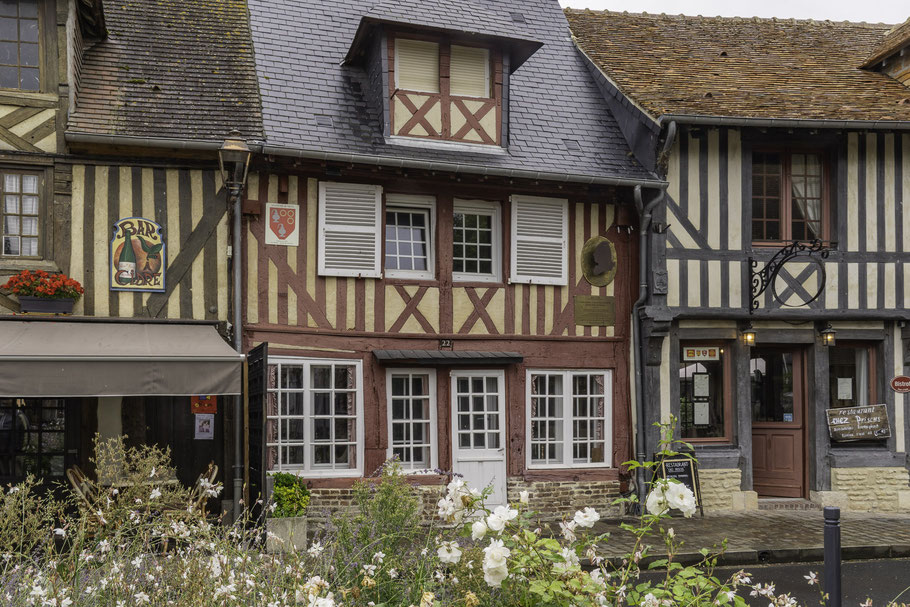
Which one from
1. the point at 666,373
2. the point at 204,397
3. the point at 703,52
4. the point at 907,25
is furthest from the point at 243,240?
the point at 907,25

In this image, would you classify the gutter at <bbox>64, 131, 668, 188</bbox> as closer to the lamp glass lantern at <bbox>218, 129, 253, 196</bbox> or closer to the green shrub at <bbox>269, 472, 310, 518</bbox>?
the lamp glass lantern at <bbox>218, 129, 253, 196</bbox>

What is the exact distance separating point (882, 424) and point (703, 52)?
5.97 m

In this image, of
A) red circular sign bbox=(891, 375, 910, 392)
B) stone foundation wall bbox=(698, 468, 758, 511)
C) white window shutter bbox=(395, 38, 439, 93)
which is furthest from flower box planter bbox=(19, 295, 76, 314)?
red circular sign bbox=(891, 375, 910, 392)

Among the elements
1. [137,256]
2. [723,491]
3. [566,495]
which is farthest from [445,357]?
[723,491]

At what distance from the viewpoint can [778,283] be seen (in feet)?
36.1

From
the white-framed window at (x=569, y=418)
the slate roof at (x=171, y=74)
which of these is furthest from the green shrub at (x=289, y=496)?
the slate roof at (x=171, y=74)

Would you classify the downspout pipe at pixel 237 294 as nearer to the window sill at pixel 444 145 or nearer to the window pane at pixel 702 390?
the window sill at pixel 444 145

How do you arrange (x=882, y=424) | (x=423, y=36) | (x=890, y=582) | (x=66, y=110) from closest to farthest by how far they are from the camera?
(x=890, y=582) → (x=66, y=110) → (x=423, y=36) → (x=882, y=424)

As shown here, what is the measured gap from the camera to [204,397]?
9.47 m

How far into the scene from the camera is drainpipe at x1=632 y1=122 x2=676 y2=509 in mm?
10664

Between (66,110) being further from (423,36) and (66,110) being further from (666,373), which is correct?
(666,373)

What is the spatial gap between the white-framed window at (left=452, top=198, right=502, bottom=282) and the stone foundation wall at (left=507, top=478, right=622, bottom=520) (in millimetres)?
2566

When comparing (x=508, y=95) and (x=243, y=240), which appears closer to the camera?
(x=243, y=240)

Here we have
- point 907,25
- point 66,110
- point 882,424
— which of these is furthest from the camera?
point 907,25
